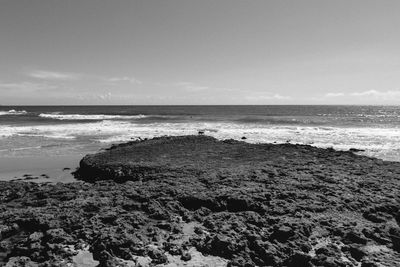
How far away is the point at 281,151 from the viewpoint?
51.9ft

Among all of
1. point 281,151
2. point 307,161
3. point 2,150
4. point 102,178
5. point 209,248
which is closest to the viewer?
point 209,248

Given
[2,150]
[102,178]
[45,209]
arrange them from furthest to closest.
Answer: [2,150] < [102,178] < [45,209]

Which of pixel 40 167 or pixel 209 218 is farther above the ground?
pixel 209 218

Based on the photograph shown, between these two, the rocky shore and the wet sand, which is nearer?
the rocky shore

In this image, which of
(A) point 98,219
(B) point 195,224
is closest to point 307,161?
(B) point 195,224

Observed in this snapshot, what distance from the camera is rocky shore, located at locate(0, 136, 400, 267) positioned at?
6.09 metres

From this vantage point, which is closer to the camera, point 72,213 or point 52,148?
point 72,213

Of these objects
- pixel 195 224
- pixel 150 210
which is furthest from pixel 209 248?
pixel 150 210

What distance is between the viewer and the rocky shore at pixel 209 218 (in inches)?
240

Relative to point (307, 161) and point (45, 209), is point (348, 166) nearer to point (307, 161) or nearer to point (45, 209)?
point (307, 161)

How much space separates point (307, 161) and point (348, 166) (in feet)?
4.83

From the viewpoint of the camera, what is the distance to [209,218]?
7516 millimetres

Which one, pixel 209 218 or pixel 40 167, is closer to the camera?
pixel 209 218

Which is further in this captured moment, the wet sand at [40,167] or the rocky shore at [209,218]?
the wet sand at [40,167]
